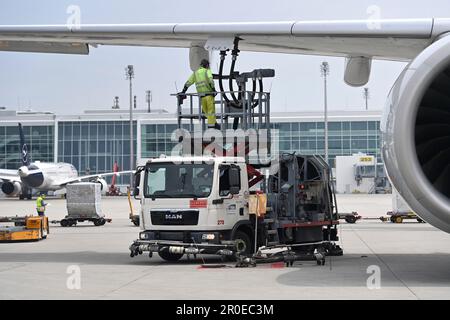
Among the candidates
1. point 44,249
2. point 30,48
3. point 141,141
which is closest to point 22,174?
point 141,141

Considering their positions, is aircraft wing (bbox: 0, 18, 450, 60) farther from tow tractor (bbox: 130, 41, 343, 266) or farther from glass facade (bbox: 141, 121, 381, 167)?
glass facade (bbox: 141, 121, 381, 167)

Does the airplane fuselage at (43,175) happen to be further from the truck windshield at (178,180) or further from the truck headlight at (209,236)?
the truck headlight at (209,236)

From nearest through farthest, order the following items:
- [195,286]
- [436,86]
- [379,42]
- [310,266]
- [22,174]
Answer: [436,86], [195,286], [379,42], [310,266], [22,174]

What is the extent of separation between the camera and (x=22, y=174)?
6562 centimetres

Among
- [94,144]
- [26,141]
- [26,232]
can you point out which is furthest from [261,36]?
[26,141]

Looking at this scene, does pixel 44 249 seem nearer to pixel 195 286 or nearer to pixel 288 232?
pixel 288 232

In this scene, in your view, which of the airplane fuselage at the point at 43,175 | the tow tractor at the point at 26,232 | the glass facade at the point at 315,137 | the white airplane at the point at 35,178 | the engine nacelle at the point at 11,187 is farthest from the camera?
the glass facade at the point at 315,137

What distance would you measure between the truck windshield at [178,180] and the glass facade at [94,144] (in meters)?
72.9

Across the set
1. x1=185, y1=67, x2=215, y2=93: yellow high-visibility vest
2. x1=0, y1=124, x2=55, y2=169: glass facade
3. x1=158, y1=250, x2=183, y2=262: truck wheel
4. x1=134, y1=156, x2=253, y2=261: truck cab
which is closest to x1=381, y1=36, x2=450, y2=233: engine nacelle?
x1=134, y1=156, x2=253, y2=261: truck cab

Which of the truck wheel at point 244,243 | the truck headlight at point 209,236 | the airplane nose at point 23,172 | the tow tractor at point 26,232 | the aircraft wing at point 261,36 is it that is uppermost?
the aircraft wing at point 261,36

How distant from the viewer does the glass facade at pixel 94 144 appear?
8944 centimetres

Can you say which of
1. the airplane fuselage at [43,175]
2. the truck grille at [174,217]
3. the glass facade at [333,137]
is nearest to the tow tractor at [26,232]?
the truck grille at [174,217]
